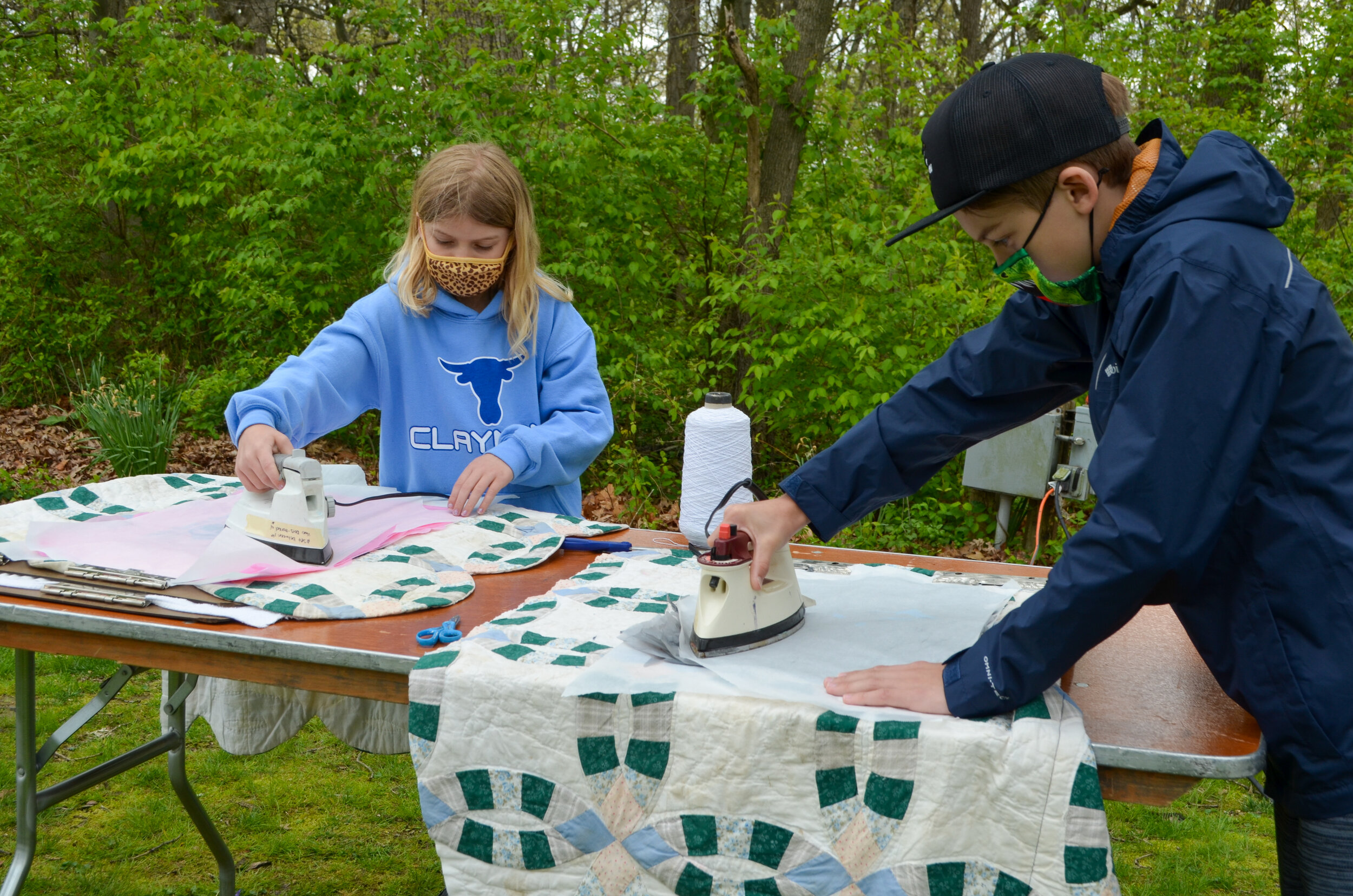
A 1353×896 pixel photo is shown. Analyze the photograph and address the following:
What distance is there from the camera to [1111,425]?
1138 millimetres

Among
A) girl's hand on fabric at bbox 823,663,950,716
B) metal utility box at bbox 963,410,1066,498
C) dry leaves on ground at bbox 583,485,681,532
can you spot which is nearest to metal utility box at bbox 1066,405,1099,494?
metal utility box at bbox 963,410,1066,498

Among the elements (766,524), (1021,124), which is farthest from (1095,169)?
(766,524)

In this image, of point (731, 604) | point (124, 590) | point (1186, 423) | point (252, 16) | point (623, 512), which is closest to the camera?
point (1186, 423)

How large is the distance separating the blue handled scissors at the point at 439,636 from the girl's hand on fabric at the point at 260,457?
20.3 inches

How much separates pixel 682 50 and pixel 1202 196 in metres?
7.79

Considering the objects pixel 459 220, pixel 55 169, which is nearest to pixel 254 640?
pixel 459 220

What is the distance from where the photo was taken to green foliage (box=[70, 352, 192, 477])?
18.0 ft

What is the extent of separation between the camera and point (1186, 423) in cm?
108

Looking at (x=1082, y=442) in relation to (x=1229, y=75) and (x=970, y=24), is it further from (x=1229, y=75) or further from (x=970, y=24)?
(x=970, y=24)

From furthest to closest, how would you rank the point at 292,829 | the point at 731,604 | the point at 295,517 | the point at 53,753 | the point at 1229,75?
the point at 1229,75
the point at 292,829
the point at 53,753
the point at 295,517
the point at 731,604

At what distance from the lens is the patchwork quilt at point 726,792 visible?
1178mm

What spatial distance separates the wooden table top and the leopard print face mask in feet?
2.56

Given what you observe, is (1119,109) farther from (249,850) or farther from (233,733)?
(249,850)

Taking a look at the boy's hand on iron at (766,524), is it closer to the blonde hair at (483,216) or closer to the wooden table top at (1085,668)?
the wooden table top at (1085,668)
